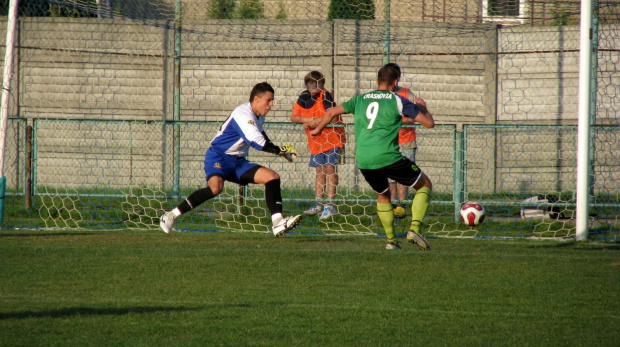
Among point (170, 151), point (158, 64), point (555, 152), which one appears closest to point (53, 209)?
point (170, 151)

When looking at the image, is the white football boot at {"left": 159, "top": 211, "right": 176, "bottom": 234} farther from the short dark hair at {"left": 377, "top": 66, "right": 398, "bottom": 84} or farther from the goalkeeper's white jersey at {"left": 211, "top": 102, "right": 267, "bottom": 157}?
the short dark hair at {"left": 377, "top": 66, "right": 398, "bottom": 84}

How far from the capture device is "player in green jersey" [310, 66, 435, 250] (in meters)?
7.15

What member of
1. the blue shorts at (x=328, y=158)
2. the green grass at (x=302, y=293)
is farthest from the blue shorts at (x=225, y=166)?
the blue shorts at (x=328, y=158)

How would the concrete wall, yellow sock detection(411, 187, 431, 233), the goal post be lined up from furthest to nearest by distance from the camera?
1. the concrete wall
2. the goal post
3. yellow sock detection(411, 187, 431, 233)

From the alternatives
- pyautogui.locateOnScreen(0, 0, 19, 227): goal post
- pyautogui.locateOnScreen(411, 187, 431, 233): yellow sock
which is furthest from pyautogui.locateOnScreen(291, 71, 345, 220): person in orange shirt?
pyautogui.locateOnScreen(0, 0, 19, 227): goal post

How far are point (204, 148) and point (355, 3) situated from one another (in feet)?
12.0

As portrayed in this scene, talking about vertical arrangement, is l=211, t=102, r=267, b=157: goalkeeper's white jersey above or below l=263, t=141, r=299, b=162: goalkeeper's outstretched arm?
above

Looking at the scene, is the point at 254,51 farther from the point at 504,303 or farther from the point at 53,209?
the point at 504,303

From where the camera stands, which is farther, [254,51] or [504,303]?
[254,51]

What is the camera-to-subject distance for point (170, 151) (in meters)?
13.5

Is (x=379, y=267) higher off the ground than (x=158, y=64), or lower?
lower

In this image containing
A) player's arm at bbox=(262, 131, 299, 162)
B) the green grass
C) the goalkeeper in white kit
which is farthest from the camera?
the goalkeeper in white kit

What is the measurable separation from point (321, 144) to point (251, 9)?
3.87 meters

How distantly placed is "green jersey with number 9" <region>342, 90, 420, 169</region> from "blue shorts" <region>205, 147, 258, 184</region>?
1400 millimetres
